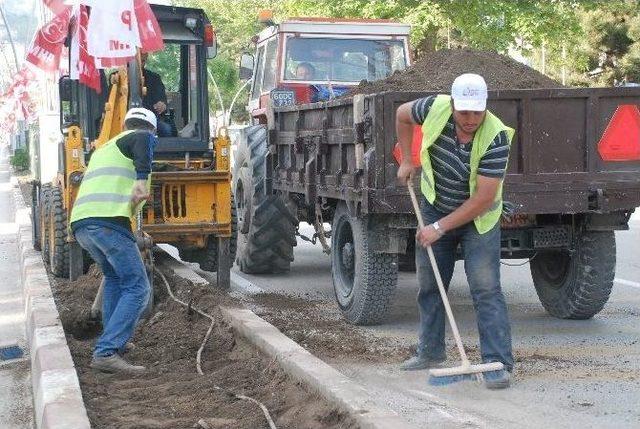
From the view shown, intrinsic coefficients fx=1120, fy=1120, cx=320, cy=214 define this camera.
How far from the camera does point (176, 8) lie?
11.5 m

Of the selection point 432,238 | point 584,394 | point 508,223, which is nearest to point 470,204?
point 432,238

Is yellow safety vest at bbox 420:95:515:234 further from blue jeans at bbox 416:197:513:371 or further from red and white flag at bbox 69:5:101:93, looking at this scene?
red and white flag at bbox 69:5:101:93

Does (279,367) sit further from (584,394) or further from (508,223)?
(508,223)

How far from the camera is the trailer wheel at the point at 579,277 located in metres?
8.80

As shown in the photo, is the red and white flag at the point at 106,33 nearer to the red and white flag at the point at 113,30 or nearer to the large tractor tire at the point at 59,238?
the red and white flag at the point at 113,30

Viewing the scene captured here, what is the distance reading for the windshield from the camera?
1255 centimetres

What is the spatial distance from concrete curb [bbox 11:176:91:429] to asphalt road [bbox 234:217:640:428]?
1813 mm

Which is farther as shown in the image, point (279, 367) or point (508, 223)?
point (508, 223)

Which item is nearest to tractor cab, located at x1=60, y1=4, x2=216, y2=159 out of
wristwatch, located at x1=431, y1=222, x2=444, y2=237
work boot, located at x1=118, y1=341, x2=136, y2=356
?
work boot, located at x1=118, y1=341, x2=136, y2=356

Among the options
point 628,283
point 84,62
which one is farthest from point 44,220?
point 628,283

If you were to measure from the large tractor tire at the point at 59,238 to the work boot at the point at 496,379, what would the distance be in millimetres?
5895

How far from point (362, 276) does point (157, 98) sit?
3.78m

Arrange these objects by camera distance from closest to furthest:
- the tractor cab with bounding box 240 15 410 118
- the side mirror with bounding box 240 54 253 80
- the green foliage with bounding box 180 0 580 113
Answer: the tractor cab with bounding box 240 15 410 118 < the side mirror with bounding box 240 54 253 80 < the green foliage with bounding box 180 0 580 113

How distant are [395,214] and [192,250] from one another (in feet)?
14.0
